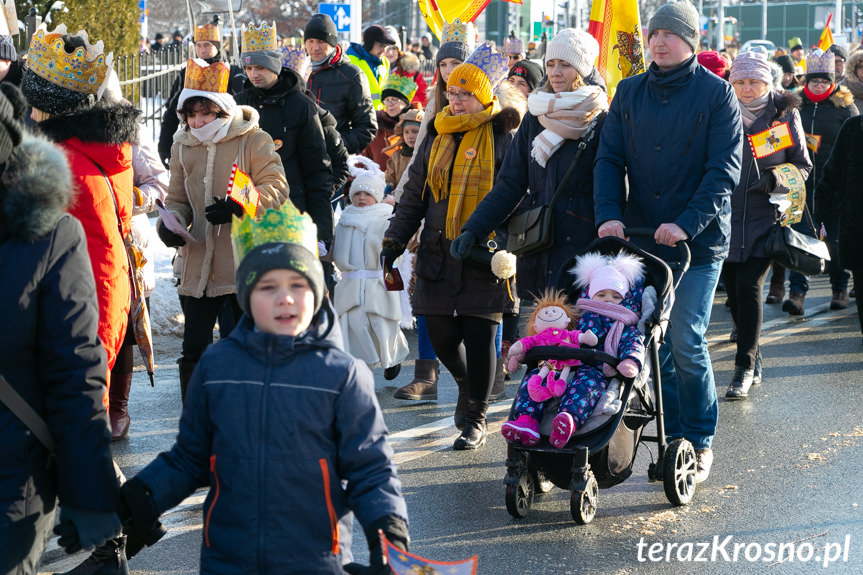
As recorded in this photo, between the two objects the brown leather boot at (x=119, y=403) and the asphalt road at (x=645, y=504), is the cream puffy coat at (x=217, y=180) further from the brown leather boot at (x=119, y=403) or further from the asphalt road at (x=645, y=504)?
the asphalt road at (x=645, y=504)

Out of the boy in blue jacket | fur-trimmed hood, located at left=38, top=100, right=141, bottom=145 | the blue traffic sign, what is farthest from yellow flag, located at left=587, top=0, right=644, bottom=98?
the blue traffic sign

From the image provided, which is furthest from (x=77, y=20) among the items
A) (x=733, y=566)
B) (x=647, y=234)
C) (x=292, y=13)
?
(x=292, y=13)

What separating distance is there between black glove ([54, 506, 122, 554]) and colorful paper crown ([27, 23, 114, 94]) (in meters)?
2.65

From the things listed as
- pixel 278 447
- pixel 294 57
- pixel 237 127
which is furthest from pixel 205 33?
pixel 278 447

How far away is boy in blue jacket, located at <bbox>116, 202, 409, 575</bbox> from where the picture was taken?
318 cm

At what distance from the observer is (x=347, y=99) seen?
33.4ft

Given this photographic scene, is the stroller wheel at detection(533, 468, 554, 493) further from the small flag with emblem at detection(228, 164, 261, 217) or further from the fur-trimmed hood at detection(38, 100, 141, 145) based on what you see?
the fur-trimmed hood at detection(38, 100, 141, 145)

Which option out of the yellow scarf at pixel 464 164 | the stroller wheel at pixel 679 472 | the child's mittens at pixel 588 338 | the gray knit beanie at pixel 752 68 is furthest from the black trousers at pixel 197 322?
the gray knit beanie at pixel 752 68

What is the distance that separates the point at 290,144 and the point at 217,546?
14.8 feet

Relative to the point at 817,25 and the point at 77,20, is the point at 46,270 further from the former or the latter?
the point at 817,25

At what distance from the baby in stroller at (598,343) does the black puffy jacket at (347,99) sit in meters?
4.82

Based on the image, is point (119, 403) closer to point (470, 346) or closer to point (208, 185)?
point (208, 185)

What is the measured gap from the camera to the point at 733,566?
496 cm

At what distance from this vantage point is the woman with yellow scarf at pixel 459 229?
6734mm
